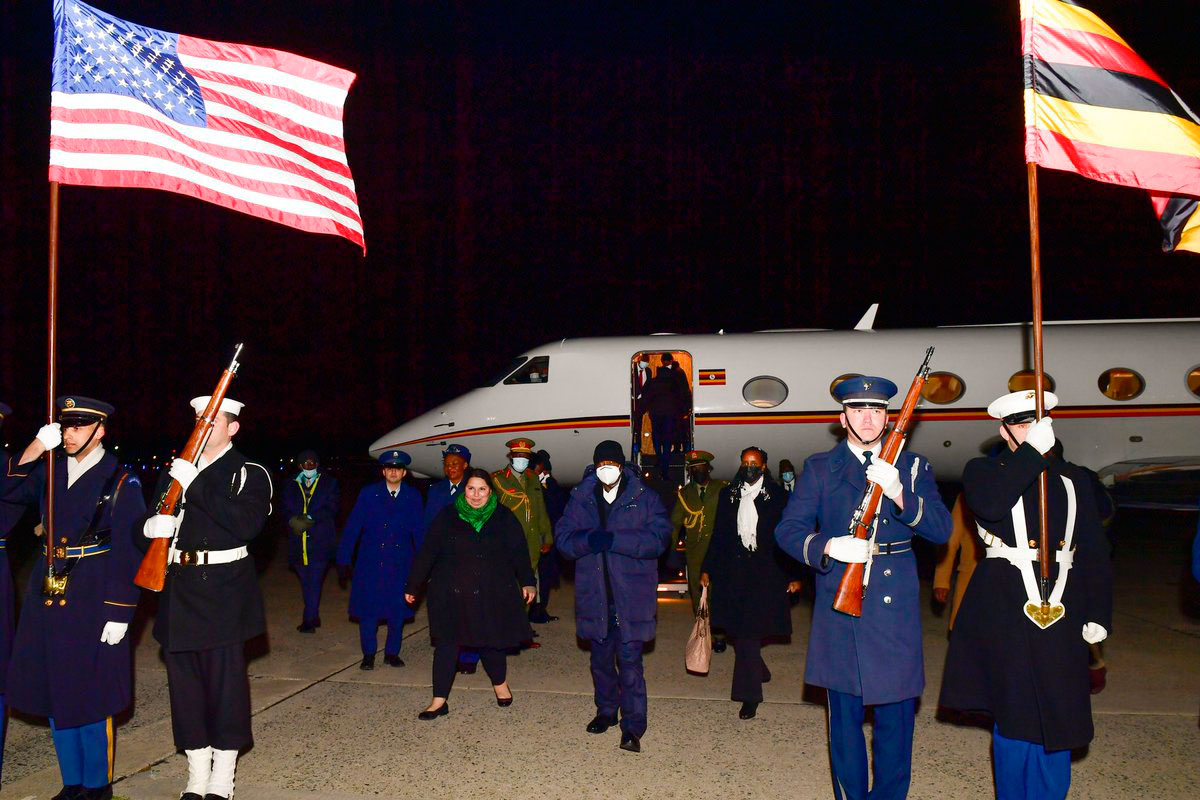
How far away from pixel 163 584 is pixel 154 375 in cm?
6862

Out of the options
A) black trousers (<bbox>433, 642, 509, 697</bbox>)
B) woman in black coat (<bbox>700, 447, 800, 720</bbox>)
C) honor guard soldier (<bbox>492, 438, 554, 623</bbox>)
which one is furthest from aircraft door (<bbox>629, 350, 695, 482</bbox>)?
black trousers (<bbox>433, 642, 509, 697</bbox>)

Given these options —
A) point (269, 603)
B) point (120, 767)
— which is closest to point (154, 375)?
point (269, 603)

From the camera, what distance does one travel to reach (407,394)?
76.9 meters

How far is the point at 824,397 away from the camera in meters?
13.0

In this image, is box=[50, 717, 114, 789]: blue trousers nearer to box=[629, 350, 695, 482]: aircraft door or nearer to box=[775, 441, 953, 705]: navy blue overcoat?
box=[775, 441, 953, 705]: navy blue overcoat

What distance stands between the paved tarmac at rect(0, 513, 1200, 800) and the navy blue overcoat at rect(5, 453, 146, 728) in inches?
24.7

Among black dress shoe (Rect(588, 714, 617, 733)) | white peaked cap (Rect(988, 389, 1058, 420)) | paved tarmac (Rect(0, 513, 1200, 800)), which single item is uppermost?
white peaked cap (Rect(988, 389, 1058, 420))

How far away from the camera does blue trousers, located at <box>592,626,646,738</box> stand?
17.1ft

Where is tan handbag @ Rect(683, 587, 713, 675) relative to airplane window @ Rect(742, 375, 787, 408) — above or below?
below

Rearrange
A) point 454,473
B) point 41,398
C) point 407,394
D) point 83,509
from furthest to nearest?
point 407,394, point 41,398, point 454,473, point 83,509

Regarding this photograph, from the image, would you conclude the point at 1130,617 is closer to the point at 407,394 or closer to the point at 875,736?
the point at 875,736

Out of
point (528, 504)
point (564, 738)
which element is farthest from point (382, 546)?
point (564, 738)

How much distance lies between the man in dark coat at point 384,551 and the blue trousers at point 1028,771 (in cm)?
481

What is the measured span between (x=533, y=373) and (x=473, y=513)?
7614 millimetres
